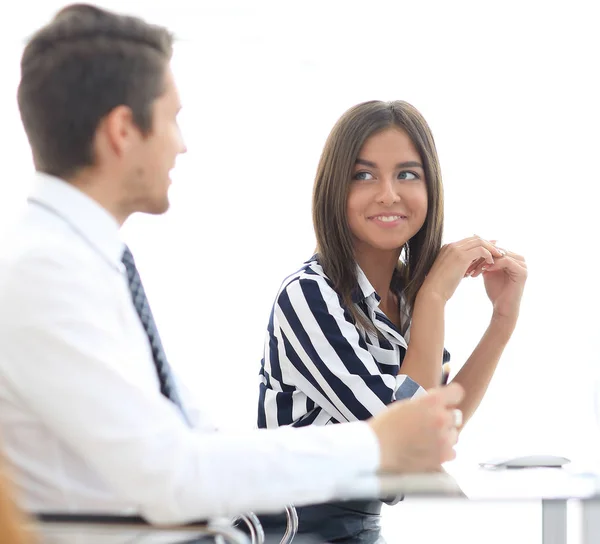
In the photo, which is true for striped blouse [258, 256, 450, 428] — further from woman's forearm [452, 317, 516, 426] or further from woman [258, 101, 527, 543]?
woman's forearm [452, 317, 516, 426]

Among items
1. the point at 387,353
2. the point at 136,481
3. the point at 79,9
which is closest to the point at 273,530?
the point at 387,353

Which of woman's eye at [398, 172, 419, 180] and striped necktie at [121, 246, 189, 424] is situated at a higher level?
woman's eye at [398, 172, 419, 180]

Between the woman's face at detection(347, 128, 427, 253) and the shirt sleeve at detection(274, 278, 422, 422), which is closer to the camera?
the shirt sleeve at detection(274, 278, 422, 422)

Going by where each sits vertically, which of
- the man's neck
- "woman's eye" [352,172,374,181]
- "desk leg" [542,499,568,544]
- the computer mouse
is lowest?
"desk leg" [542,499,568,544]

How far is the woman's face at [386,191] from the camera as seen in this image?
81.4 inches

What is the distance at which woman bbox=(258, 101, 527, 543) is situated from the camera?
1869mm

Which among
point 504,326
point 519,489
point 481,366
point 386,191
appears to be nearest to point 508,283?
point 504,326

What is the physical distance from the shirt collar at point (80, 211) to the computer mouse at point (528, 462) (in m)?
0.87

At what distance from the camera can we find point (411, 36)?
5.08m

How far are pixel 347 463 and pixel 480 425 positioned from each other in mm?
3957

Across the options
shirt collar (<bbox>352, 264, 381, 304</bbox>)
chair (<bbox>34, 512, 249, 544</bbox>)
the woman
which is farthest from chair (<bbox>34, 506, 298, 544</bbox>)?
shirt collar (<bbox>352, 264, 381, 304</bbox>)

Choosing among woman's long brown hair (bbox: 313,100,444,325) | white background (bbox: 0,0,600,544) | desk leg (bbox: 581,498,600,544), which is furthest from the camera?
white background (bbox: 0,0,600,544)

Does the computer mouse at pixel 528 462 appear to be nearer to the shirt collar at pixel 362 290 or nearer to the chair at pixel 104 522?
the shirt collar at pixel 362 290

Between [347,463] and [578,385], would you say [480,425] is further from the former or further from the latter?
[347,463]
